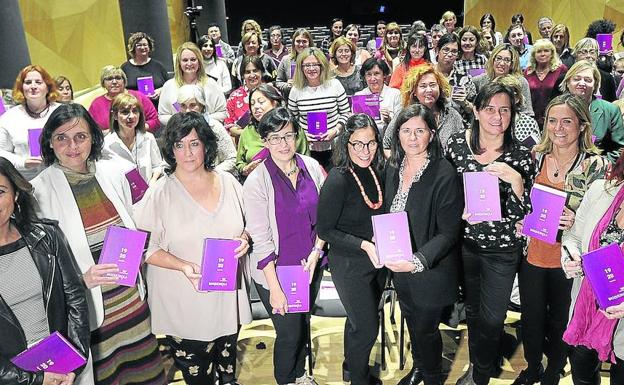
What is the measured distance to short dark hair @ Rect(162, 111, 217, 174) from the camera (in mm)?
2543

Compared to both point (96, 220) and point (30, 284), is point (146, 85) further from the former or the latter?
point (30, 284)

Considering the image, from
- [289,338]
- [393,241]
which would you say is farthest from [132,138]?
[393,241]

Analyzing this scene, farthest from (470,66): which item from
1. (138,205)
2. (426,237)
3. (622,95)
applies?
(138,205)

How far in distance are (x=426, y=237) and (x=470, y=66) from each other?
10.3ft

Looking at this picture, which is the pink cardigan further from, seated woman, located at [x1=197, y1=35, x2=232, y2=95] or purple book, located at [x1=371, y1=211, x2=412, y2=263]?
purple book, located at [x1=371, y1=211, x2=412, y2=263]

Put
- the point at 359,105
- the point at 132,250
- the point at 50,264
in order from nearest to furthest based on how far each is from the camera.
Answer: the point at 50,264 < the point at 132,250 < the point at 359,105

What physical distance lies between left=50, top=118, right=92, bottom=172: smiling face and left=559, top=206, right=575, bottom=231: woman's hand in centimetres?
226

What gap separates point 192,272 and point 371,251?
853 millimetres

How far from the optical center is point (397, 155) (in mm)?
2773

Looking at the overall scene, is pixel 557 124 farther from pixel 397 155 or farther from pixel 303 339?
pixel 303 339

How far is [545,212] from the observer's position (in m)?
2.62

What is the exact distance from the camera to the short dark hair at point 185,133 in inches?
100

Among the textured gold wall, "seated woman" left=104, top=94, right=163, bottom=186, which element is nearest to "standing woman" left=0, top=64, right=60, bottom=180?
"seated woman" left=104, top=94, right=163, bottom=186

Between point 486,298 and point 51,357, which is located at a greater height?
point 51,357
